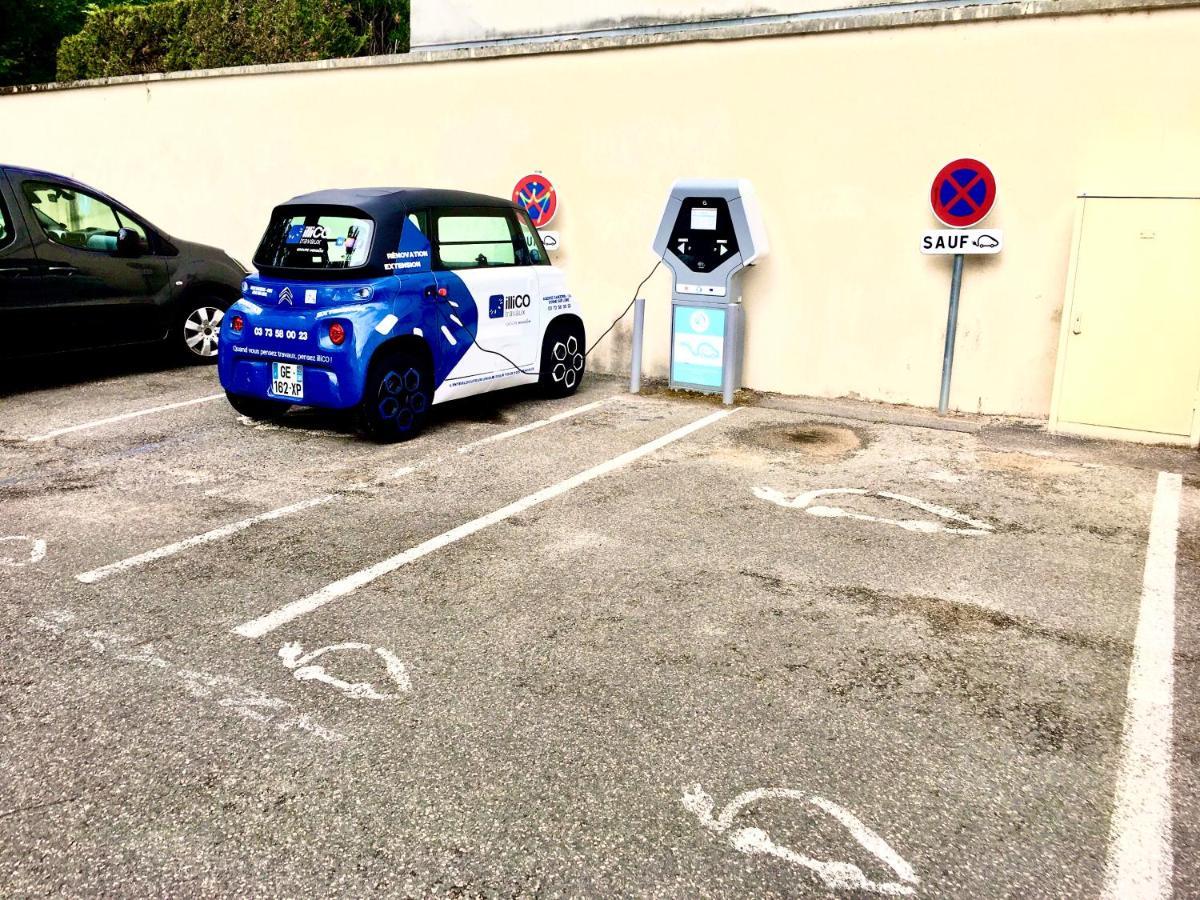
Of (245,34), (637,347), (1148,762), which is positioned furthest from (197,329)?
(245,34)

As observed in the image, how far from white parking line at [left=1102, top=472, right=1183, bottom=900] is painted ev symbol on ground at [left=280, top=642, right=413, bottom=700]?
216 cm

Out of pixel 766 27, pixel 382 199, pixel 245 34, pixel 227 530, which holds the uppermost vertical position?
A: pixel 245 34

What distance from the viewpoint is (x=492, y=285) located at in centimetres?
688

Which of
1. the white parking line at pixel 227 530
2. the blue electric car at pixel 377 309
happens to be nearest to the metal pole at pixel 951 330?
the blue electric car at pixel 377 309

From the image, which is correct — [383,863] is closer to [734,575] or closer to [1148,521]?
[734,575]

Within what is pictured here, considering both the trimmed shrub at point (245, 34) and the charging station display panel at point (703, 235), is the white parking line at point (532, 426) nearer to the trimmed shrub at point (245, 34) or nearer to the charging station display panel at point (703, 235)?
the charging station display panel at point (703, 235)

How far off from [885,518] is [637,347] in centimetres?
354

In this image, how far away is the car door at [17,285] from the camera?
7.13 m

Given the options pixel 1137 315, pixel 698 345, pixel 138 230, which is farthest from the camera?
pixel 138 230

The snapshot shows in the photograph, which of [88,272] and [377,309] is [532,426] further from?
[88,272]

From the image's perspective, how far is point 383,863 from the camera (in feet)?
7.86

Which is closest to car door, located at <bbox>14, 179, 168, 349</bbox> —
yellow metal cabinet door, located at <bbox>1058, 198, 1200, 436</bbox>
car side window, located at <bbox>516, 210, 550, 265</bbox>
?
car side window, located at <bbox>516, 210, 550, 265</bbox>

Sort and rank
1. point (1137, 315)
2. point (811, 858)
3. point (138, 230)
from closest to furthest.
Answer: point (811, 858) → point (1137, 315) → point (138, 230)

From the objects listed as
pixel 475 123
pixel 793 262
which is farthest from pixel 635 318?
pixel 475 123
